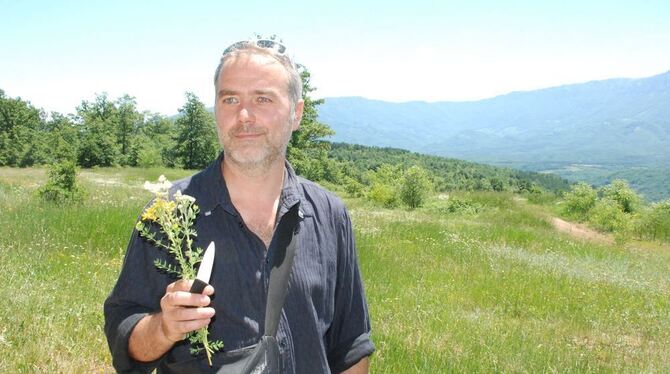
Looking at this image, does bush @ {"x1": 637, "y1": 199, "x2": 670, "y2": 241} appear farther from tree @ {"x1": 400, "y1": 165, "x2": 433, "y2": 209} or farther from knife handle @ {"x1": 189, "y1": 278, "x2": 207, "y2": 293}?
knife handle @ {"x1": 189, "y1": 278, "x2": 207, "y2": 293}

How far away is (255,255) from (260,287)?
13cm

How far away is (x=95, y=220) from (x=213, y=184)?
8.16 m

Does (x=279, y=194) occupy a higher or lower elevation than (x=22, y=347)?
higher

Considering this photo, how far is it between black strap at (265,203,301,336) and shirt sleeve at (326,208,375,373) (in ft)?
1.13

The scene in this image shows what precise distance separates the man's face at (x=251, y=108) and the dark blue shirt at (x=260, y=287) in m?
0.16

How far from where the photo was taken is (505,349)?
560 cm

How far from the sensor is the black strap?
194 cm

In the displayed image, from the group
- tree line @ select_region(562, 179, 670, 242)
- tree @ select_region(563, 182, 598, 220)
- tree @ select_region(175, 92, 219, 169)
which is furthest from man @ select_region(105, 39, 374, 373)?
tree @ select_region(175, 92, 219, 169)

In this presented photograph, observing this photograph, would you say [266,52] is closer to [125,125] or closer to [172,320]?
[172,320]

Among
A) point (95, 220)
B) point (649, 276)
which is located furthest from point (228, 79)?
point (649, 276)

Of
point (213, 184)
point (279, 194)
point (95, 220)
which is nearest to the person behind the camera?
point (213, 184)

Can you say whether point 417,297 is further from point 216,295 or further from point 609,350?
point 216,295

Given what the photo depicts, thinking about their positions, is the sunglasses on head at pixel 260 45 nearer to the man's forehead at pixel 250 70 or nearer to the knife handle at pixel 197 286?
the man's forehead at pixel 250 70

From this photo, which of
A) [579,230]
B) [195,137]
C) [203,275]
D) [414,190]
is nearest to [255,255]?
[203,275]
